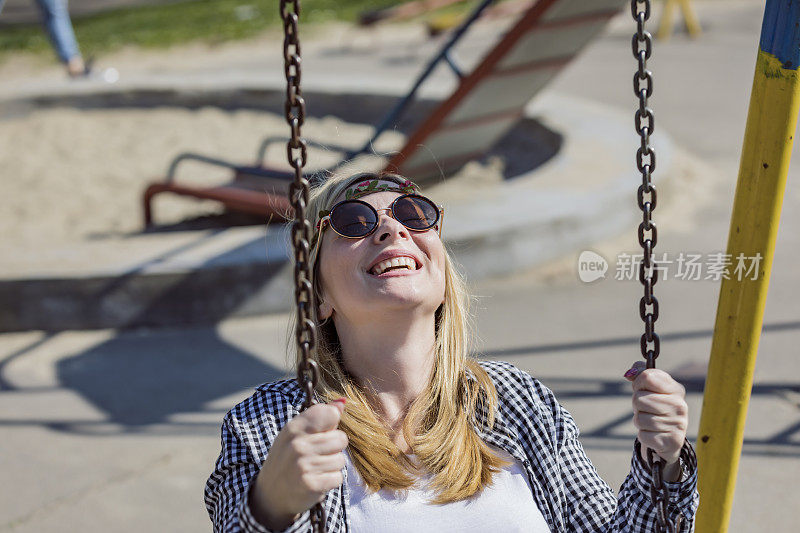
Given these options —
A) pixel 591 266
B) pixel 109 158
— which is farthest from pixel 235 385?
pixel 109 158

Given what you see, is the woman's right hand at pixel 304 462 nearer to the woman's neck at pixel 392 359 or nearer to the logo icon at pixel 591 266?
the woman's neck at pixel 392 359

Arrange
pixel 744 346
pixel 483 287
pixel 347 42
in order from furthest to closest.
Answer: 1. pixel 347 42
2. pixel 483 287
3. pixel 744 346

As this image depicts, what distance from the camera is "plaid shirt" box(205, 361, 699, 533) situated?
1.67m

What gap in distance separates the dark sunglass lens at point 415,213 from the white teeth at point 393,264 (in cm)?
8

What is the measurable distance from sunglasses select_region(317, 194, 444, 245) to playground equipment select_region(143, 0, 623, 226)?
9.63 ft

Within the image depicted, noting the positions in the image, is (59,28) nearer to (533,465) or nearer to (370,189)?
(370,189)

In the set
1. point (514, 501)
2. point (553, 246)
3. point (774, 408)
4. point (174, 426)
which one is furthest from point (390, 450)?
point (553, 246)

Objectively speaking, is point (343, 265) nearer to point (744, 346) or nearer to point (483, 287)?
point (744, 346)

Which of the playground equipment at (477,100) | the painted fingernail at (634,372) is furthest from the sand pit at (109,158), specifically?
the painted fingernail at (634,372)

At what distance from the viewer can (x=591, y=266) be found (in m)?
4.87

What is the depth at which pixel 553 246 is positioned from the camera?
4.88 metres

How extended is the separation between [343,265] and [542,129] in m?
5.50

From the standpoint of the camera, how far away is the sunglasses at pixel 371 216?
180 cm

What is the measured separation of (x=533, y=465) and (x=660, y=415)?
28cm
